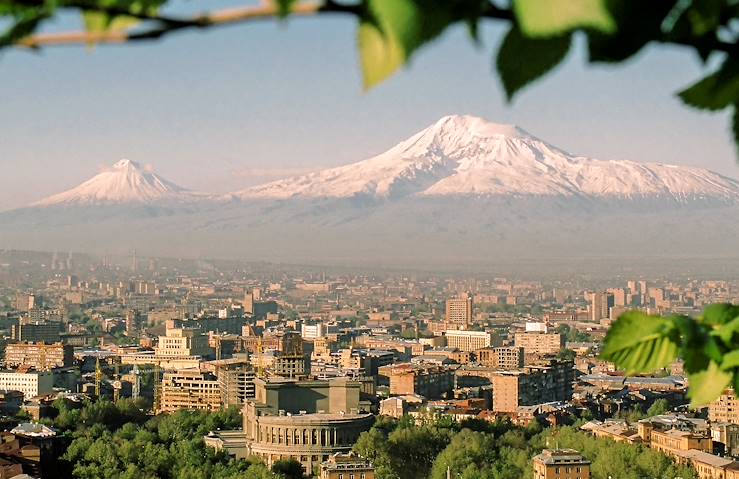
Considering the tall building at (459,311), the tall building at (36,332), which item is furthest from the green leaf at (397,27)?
the tall building at (459,311)

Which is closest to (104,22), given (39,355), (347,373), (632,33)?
(632,33)

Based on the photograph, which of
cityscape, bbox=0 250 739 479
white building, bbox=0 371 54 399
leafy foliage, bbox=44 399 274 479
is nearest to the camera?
leafy foliage, bbox=44 399 274 479

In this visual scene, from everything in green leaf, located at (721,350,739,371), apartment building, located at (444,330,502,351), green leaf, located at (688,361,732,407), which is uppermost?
green leaf, located at (721,350,739,371)

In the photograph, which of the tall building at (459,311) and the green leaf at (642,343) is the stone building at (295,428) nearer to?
the green leaf at (642,343)

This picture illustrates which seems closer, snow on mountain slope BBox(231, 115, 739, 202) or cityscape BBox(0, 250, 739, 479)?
cityscape BBox(0, 250, 739, 479)

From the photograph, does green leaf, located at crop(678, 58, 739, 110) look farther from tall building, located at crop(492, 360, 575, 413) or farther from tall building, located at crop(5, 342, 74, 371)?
tall building, located at crop(5, 342, 74, 371)

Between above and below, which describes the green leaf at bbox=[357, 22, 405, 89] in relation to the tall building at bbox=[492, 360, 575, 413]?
above

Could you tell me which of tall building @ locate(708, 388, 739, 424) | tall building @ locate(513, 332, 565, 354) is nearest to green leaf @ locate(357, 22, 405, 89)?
tall building @ locate(708, 388, 739, 424)
